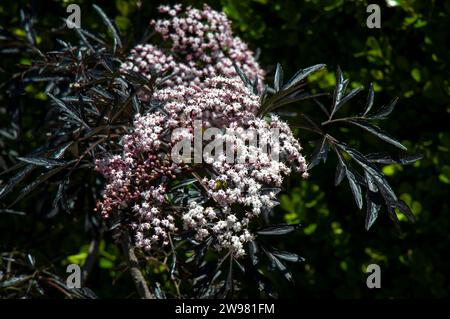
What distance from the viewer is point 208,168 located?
5.94ft

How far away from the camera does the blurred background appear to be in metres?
2.62

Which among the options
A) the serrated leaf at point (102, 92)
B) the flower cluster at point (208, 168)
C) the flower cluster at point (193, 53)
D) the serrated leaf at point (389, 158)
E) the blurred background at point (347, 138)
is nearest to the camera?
the flower cluster at point (208, 168)

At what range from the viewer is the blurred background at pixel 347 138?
2.62 metres

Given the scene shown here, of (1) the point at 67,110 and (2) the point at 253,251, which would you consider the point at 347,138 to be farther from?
(1) the point at 67,110

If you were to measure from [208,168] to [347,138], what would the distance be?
3.62 ft

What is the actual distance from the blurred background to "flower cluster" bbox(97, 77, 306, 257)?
73 centimetres

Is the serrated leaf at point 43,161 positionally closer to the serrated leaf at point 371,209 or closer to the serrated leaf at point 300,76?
the serrated leaf at point 300,76

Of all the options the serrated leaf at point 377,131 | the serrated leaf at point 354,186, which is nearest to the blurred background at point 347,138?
the serrated leaf at point 377,131

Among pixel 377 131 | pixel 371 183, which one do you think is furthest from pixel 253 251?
pixel 377 131

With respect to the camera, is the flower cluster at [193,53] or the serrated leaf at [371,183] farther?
the flower cluster at [193,53]

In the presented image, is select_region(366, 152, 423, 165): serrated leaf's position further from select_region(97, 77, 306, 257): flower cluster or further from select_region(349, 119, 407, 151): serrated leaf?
select_region(97, 77, 306, 257): flower cluster

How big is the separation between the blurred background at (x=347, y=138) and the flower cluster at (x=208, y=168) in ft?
2.40

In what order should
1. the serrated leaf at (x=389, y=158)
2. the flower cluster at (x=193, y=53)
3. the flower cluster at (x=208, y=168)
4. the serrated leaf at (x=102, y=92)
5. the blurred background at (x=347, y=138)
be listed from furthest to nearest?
the blurred background at (x=347, y=138) → the flower cluster at (x=193, y=53) → the serrated leaf at (x=102, y=92) → the serrated leaf at (x=389, y=158) → the flower cluster at (x=208, y=168)

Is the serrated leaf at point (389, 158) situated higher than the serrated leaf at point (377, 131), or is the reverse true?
the serrated leaf at point (377, 131)
